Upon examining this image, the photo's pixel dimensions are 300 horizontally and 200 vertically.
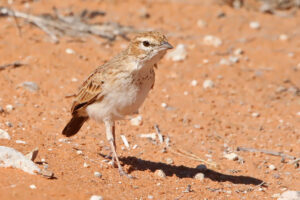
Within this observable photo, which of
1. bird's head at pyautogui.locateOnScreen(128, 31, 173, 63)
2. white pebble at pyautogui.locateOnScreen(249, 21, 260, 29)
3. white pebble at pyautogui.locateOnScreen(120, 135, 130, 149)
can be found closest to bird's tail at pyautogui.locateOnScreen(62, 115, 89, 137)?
white pebble at pyautogui.locateOnScreen(120, 135, 130, 149)

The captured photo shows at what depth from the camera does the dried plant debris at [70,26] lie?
9.63 metres

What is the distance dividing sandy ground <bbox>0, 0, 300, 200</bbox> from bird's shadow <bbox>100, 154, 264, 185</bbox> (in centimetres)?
1

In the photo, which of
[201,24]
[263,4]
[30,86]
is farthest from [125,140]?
[263,4]

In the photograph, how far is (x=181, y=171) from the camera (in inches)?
243

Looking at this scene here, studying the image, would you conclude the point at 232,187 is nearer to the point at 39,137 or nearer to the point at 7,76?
the point at 39,137

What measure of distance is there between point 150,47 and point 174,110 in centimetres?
261

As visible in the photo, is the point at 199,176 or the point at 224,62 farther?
the point at 224,62

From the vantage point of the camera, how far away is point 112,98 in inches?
215

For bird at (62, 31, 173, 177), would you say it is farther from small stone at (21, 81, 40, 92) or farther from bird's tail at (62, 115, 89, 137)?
small stone at (21, 81, 40, 92)

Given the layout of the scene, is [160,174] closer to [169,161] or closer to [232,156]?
[169,161]

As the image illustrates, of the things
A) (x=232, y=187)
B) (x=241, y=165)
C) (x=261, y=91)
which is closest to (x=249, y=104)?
(x=261, y=91)

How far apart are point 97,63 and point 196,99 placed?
204 cm

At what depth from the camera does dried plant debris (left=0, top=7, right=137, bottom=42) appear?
9.63 metres

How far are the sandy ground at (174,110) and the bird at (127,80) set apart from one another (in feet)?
2.27
